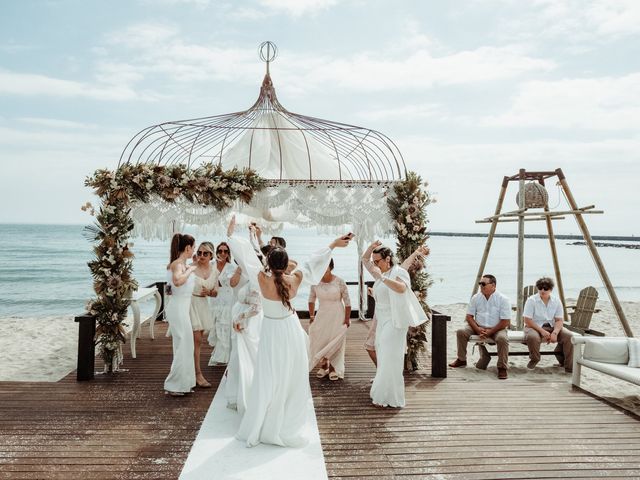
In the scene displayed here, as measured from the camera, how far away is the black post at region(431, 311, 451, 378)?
7273 millimetres

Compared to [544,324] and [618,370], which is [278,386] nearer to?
[618,370]

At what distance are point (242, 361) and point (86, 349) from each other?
2654 mm

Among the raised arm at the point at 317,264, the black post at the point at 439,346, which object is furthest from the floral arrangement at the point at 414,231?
the raised arm at the point at 317,264

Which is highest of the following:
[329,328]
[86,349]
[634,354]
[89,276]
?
[329,328]

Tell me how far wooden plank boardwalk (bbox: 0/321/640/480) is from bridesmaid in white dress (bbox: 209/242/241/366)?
534 millimetres

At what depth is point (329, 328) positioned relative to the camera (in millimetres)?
7219

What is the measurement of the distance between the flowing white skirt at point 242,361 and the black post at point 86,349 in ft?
7.46

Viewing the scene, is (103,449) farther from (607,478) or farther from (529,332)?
(529,332)

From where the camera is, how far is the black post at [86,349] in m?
6.94

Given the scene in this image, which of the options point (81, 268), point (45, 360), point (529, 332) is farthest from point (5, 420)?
point (81, 268)

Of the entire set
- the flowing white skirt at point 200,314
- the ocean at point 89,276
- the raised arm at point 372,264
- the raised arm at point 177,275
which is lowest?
the ocean at point 89,276

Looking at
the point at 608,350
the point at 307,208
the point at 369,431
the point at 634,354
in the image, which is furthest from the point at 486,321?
the point at 369,431

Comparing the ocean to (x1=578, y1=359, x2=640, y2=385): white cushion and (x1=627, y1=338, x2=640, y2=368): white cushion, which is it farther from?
(x1=627, y1=338, x2=640, y2=368): white cushion

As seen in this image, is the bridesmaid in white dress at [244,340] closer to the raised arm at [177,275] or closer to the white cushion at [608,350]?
the raised arm at [177,275]
